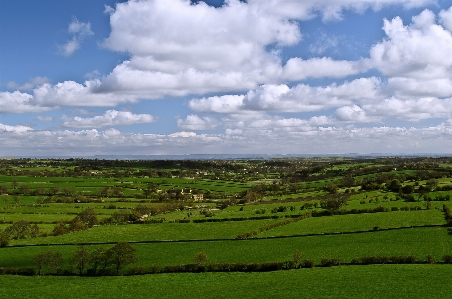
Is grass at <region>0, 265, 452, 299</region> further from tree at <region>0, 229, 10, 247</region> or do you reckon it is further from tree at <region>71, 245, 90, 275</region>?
tree at <region>0, 229, 10, 247</region>

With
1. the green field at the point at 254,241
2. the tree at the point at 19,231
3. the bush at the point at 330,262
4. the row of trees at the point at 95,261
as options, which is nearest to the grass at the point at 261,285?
the green field at the point at 254,241

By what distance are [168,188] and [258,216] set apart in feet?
263

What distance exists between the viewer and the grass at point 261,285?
39.8 m

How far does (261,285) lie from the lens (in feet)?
143

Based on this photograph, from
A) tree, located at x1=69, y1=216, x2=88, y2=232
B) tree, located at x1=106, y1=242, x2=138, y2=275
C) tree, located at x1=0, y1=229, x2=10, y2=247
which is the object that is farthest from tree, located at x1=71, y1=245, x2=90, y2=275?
tree, located at x1=69, y1=216, x2=88, y2=232

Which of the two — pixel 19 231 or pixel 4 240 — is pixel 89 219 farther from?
pixel 4 240

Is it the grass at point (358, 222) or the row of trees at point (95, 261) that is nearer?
the row of trees at point (95, 261)

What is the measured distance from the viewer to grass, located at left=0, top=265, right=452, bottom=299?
39750 mm

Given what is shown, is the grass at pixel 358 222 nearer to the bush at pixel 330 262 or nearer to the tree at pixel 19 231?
the bush at pixel 330 262

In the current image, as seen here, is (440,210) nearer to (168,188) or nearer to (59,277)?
(59,277)

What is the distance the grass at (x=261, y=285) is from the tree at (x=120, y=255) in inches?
112

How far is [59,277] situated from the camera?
1986 inches

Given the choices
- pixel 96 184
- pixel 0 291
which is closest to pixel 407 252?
pixel 0 291

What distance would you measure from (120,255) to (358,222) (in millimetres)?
44700
